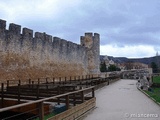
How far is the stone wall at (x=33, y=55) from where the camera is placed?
17375 mm

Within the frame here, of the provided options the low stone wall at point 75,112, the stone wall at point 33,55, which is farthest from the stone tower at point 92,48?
the low stone wall at point 75,112

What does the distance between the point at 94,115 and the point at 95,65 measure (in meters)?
27.4

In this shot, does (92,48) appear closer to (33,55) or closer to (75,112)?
(33,55)

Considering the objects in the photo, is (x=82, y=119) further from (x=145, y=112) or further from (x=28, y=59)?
(x=28, y=59)

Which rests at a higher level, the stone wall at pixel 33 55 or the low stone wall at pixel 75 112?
the stone wall at pixel 33 55

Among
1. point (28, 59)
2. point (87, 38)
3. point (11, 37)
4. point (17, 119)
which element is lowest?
point (17, 119)

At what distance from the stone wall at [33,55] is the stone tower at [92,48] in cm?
352

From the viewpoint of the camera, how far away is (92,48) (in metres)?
33.8

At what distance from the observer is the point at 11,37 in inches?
704

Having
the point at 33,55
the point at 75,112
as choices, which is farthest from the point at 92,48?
the point at 75,112

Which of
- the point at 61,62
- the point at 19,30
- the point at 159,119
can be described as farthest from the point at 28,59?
the point at 159,119

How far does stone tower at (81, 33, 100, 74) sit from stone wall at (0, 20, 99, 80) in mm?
3517

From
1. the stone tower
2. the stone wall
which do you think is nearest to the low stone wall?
the stone wall

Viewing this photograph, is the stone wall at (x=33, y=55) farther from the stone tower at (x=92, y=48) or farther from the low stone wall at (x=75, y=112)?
the low stone wall at (x=75, y=112)
